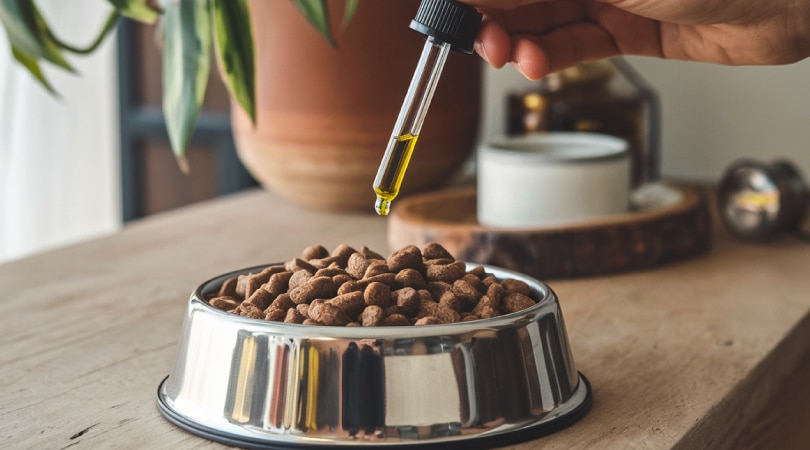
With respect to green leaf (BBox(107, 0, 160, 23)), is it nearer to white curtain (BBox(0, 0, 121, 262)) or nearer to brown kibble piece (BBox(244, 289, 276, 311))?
brown kibble piece (BBox(244, 289, 276, 311))

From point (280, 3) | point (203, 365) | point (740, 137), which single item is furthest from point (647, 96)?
point (203, 365)

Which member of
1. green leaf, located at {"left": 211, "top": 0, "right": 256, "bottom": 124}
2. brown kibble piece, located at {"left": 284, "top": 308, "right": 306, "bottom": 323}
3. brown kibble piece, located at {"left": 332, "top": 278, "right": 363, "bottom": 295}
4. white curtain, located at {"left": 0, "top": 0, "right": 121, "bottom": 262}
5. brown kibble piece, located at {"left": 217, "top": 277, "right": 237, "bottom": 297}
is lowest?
white curtain, located at {"left": 0, "top": 0, "right": 121, "bottom": 262}

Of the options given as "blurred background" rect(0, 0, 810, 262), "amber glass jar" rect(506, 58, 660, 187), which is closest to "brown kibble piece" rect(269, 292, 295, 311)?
"amber glass jar" rect(506, 58, 660, 187)

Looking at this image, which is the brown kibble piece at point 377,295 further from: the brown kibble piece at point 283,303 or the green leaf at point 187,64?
the green leaf at point 187,64

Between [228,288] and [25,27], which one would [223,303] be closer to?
[228,288]

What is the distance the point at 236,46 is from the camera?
1.00 metres

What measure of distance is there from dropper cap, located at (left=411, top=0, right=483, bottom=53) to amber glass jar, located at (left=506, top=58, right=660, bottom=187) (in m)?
0.70

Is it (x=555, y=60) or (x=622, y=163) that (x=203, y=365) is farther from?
(x=622, y=163)

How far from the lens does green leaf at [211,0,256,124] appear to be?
3.24ft

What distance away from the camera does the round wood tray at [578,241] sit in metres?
0.98

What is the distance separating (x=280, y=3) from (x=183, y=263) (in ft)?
1.09

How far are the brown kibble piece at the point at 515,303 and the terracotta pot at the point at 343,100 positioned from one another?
1.86 feet

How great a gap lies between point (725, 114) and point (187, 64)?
0.85m

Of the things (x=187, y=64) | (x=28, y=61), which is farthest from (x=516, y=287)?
(x=28, y=61)
